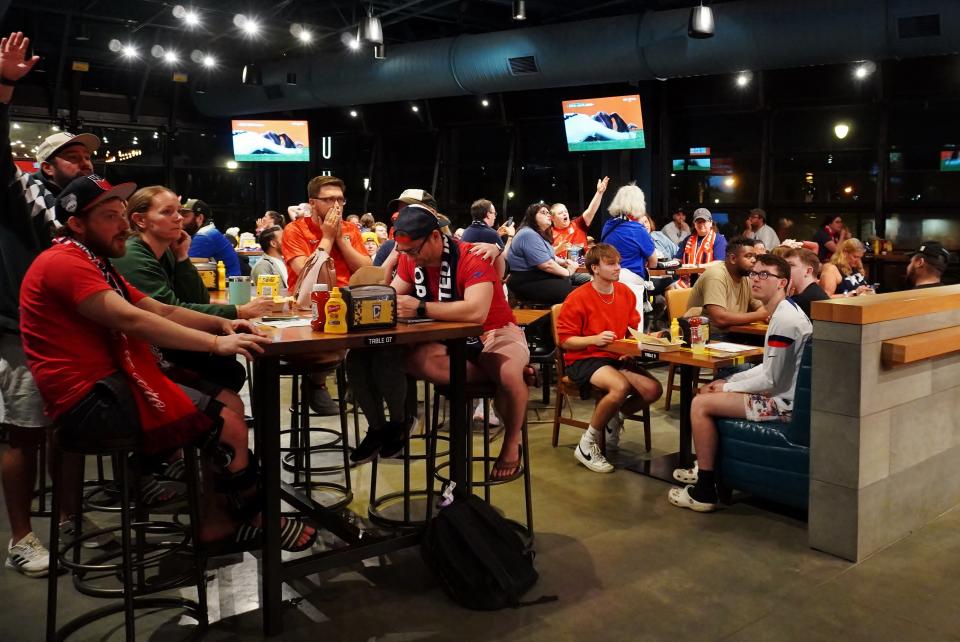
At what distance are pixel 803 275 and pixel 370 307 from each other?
2.58 m

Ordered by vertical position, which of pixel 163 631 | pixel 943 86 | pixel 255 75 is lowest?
pixel 163 631

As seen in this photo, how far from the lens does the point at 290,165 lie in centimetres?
1562

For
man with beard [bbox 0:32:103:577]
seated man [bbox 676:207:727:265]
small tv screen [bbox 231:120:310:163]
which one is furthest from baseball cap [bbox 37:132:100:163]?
small tv screen [bbox 231:120:310:163]

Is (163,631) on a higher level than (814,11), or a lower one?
lower

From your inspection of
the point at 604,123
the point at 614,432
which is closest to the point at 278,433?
the point at 614,432

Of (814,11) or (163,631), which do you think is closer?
(163,631)

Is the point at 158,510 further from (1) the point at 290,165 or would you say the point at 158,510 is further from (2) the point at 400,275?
(1) the point at 290,165

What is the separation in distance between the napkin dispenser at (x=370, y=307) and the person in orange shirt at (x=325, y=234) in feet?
4.06

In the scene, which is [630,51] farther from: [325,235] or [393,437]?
[393,437]

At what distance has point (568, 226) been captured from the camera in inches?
336

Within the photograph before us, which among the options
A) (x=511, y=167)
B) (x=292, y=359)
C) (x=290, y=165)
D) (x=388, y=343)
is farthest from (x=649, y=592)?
(x=290, y=165)

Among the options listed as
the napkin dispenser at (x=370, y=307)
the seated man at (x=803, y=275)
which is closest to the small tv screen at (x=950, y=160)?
the seated man at (x=803, y=275)

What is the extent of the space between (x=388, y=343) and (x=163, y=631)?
122cm

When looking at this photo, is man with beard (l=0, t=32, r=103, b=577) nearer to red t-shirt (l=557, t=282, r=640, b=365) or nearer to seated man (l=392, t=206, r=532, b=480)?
seated man (l=392, t=206, r=532, b=480)
